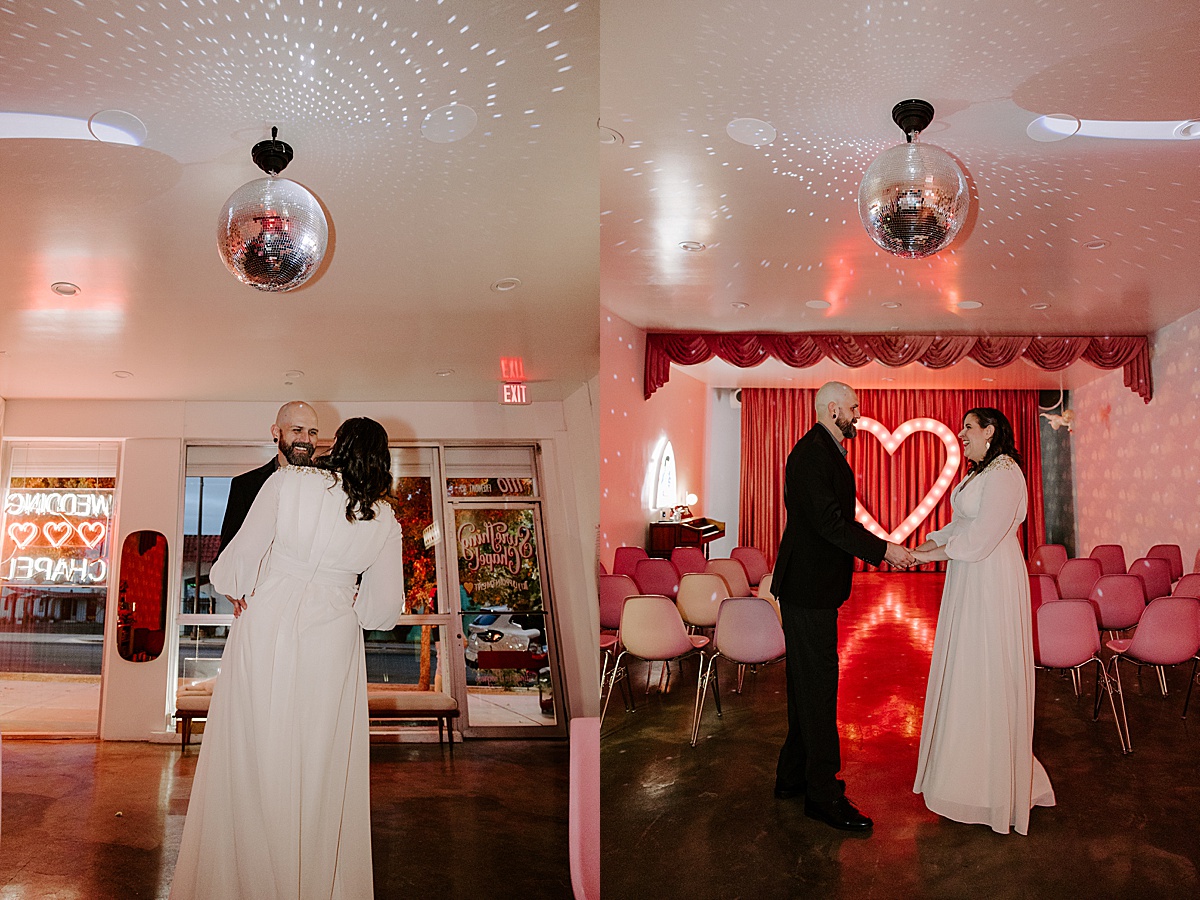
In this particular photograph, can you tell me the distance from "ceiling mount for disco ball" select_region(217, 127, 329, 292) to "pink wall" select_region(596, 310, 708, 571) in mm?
699

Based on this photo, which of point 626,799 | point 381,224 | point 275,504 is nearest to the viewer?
point 275,504

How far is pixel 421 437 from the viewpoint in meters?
1.71

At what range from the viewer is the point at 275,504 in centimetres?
157

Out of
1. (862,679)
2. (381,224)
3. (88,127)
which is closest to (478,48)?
(381,224)

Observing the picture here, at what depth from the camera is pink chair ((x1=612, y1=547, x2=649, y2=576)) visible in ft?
5.29

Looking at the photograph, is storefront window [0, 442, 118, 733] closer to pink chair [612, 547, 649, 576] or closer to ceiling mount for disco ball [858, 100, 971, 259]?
pink chair [612, 547, 649, 576]

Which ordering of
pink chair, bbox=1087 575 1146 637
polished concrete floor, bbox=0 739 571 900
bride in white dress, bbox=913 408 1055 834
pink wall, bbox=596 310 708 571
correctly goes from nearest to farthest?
polished concrete floor, bbox=0 739 571 900 → pink wall, bbox=596 310 708 571 → bride in white dress, bbox=913 408 1055 834 → pink chair, bbox=1087 575 1146 637

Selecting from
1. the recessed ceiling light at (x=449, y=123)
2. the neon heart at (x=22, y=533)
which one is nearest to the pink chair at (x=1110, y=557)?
the recessed ceiling light at (x=449, y=123)

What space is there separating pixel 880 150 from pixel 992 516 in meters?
1.10

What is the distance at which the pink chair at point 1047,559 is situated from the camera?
188 centimetres

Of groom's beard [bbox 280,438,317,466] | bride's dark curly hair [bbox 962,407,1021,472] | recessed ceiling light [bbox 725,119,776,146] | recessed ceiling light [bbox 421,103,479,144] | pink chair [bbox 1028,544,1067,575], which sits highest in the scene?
recessed ceiling light [bbox 725,119,776,146]

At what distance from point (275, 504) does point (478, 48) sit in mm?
1156

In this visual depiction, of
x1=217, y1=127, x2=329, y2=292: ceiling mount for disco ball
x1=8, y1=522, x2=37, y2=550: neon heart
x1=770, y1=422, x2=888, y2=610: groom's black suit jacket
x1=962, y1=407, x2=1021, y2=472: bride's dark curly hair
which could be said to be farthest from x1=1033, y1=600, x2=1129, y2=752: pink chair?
x1=8, y1=522, x2=37, y2=550: neon heart

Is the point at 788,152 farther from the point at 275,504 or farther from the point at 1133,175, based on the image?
the point at 275,504
